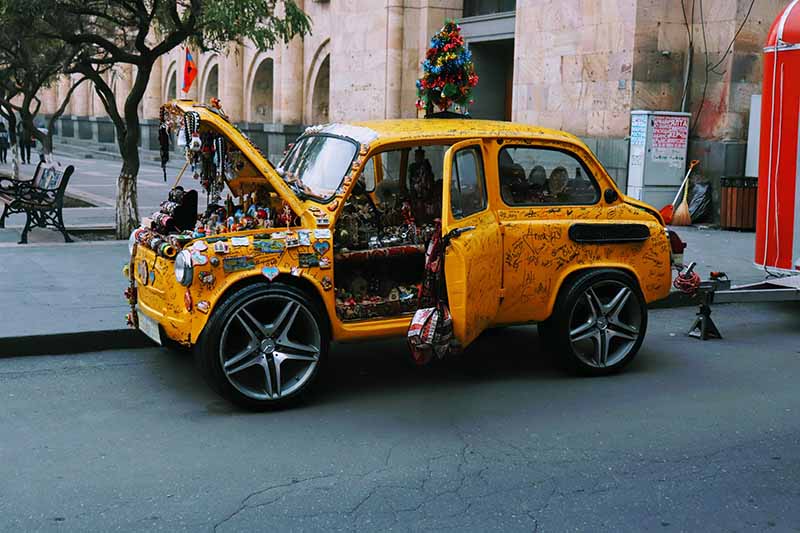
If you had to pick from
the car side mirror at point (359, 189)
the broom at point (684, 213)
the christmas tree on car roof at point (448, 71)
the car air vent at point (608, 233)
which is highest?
the christmas tree on car roof at point (448, 71)

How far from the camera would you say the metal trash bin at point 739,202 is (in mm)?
15469

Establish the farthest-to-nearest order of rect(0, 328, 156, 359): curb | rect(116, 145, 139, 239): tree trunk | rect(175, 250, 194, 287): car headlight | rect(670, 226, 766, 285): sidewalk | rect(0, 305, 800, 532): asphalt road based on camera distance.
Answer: rect(116, 145, 139, 239): tree trunk < rect(670, 226, 766, 285): sidewalk < rect(0, 328, 156, 359): curb < rect(175, 250, 194, 287): car headlight < rect(0, 305, 800, 532): asphalt road

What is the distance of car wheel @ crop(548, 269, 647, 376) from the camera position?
698 centimetres

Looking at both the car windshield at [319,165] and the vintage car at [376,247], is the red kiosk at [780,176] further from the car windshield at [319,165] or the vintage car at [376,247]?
the car windshield at [319,165]

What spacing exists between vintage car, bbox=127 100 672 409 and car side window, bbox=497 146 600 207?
1 cm

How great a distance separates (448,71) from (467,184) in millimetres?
1905

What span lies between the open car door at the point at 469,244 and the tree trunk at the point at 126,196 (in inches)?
325

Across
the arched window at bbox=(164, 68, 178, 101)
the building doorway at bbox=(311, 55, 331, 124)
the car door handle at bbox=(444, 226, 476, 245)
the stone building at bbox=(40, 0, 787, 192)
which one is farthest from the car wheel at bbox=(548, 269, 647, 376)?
the arched window at bbox=(164, 68, 178, 101)

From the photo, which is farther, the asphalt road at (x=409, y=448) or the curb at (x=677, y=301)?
the curb at (x=677, y=301)

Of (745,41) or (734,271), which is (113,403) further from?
(745,41)

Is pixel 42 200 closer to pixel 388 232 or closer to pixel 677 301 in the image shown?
pixel 388 232

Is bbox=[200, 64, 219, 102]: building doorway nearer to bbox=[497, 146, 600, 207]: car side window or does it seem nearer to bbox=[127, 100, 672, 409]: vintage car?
bbox=[127, 100, 672, 409]: vintage car

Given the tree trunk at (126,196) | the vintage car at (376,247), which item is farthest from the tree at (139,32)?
the vintage car at (376,247)

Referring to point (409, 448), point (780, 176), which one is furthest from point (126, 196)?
point (409, 448)
